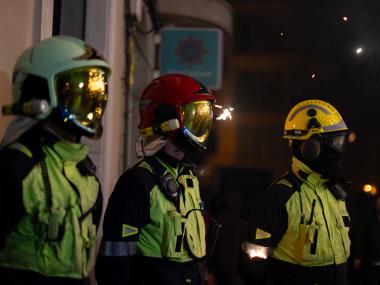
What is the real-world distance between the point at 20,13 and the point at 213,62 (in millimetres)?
4360

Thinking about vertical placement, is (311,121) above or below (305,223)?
above

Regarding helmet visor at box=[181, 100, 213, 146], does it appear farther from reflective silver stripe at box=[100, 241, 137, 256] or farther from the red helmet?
reflective silver stripe at box=[100, 241, 137, 256]

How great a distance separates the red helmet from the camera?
11.4 feet

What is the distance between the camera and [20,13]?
3.29 m

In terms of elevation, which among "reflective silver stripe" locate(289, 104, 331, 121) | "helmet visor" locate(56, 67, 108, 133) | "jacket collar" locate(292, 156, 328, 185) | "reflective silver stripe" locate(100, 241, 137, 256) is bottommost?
"reflective silver stripe" locate(100, 241, 137, 256)

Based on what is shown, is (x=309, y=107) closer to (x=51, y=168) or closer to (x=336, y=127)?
(x=336, y=127)

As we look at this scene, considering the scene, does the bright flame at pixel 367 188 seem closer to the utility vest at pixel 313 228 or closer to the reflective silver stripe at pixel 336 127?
the reflective silver stripe at pixel 336 127

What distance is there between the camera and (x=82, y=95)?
2594 millimetres

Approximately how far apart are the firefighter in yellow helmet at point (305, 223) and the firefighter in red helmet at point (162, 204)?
2.10ft

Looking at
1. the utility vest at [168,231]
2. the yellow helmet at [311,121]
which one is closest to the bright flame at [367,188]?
the yellow helmet at [311,121]

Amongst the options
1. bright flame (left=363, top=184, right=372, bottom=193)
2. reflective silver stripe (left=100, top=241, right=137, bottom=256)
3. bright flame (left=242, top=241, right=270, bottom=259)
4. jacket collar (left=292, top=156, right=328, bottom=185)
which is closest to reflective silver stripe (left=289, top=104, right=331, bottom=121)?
jacket collar (left=292, top=156, right=328, bottom=185)

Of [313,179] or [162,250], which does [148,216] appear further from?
[313,179]

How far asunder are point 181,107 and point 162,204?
Answer: 0.69m

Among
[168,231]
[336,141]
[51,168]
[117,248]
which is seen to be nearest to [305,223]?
[336,141]
